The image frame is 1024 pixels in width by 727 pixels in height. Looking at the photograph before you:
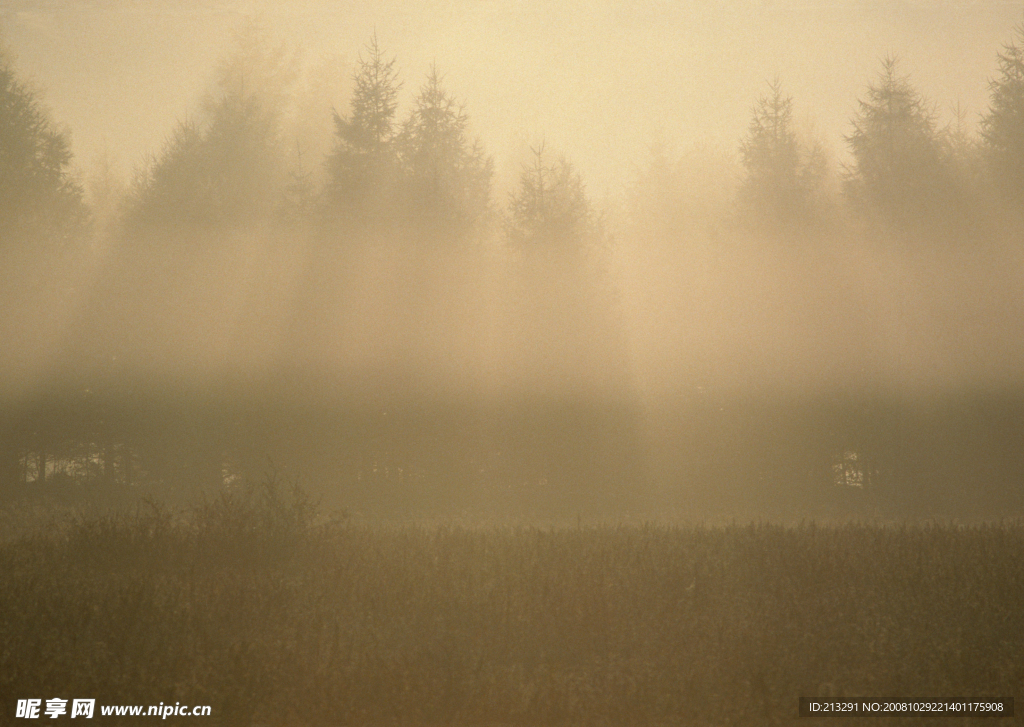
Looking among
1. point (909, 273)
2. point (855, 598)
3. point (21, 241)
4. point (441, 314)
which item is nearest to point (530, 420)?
point (441, 314)

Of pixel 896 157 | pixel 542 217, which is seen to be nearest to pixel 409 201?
pixel 542 217

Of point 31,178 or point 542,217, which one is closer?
point 31,178

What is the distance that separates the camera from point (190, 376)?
2233cm

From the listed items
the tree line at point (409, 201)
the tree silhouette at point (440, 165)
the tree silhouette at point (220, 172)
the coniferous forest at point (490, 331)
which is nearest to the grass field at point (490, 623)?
the coniferous forest at point (490, 331)

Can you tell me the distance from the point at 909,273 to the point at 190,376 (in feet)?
65.9

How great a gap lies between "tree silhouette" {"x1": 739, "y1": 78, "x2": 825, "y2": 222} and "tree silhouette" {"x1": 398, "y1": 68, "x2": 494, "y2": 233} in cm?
877

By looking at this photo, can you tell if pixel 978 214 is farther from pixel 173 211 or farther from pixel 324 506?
pixel 173 211

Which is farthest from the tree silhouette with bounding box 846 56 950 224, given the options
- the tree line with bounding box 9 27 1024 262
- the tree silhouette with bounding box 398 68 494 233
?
the tree silhouette with bounding box 398 68 494 233

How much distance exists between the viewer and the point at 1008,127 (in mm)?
24047

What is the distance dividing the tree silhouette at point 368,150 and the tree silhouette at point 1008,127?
17.1 meters

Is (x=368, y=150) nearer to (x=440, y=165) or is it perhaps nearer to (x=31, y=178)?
(x=440, y=165)

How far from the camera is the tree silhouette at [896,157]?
24.1 meters

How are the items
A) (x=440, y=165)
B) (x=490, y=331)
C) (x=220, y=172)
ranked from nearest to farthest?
(x=490, y=331)
(x=440, y=165)
(x=220, y=172)

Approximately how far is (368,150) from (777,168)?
1283cm
